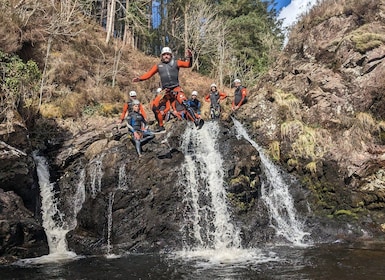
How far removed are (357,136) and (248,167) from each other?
12.8 feet

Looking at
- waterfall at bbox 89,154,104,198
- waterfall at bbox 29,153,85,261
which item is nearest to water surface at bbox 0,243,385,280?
waterfall at bbox 29,153,85,261

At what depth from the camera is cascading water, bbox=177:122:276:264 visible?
26.5 feet

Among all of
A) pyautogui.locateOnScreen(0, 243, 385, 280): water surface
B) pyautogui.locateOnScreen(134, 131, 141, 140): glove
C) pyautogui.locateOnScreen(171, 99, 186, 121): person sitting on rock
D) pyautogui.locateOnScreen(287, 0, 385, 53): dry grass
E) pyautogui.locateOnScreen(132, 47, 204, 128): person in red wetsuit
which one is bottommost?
pyautogui.locateOnScreen(0, 243, 385, 280): water surface

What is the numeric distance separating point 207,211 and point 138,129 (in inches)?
131

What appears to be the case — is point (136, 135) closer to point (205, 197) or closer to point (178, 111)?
point (178, 111)

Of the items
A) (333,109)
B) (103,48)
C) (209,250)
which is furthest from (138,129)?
(103,48)

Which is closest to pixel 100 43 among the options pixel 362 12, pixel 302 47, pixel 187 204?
pixel 302 47

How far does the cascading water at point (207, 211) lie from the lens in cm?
807

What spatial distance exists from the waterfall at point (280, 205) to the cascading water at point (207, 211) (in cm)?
139

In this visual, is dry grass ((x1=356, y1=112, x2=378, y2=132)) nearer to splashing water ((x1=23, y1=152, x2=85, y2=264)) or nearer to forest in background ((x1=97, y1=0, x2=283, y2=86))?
splashing water ((x1=23, y1=152, x2=85, y2=264))

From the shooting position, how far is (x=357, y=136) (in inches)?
466

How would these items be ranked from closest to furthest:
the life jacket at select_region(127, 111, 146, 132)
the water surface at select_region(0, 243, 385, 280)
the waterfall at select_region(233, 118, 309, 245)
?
the water surface at select_region(0, 243, 385, 280), the waterfall at select_region(233, 118, 309, 245), the life jacket at select_region(127, 111, 146, 132)

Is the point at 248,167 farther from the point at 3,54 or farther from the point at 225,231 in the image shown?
the point at 3,54

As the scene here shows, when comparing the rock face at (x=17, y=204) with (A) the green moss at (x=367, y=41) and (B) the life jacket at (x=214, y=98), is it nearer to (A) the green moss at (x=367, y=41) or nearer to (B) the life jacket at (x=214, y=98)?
(B) the life jacket at (x=214, y=98)
